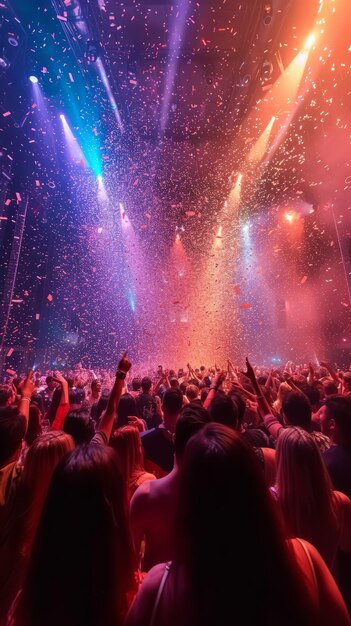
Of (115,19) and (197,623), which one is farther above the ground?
(115,19)

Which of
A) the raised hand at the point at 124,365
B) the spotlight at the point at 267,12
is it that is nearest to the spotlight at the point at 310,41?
the spotlight at the point at 267,12

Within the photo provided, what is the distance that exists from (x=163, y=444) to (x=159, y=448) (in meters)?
0.05

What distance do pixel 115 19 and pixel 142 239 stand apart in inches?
710

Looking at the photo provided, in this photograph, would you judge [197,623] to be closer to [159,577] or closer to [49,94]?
[159,577]

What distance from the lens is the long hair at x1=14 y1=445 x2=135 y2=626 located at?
90 cm

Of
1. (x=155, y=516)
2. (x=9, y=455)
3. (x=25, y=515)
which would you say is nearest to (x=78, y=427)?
(x=9, y=455)

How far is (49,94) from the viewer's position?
15.1 meters

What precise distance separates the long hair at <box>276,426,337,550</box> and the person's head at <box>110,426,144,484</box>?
3.44ft

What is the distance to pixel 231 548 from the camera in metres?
0.79

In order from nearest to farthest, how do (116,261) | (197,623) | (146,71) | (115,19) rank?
1. (197,623)
2. (115,19)
3. (146,71)
4. (116,261)

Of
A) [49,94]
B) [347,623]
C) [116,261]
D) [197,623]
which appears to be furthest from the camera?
[116,261]

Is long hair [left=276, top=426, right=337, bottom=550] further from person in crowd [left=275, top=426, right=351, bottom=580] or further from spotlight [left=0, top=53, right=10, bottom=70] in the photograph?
spotlight [left=0, top=53, right=10, bottom=70]

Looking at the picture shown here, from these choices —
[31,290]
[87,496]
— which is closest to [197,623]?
[87,496]

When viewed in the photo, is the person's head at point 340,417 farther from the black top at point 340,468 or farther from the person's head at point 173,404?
the person's head at point 173,404
